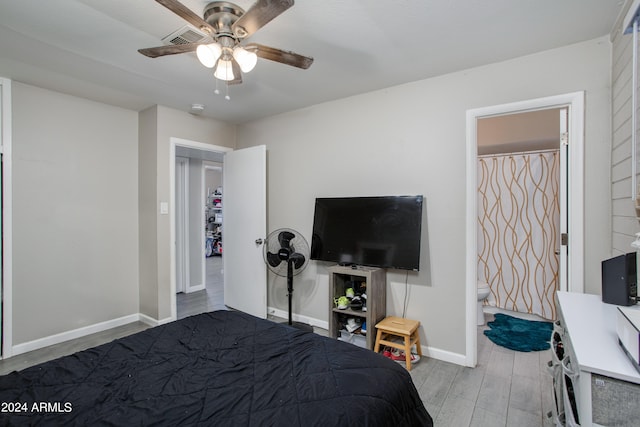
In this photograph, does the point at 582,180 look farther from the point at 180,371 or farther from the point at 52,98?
the point at 52,98

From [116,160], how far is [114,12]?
2007mm

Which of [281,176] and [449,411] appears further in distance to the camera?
[281,176]

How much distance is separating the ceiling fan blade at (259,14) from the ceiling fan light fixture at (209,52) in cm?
13

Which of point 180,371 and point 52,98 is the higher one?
point 52,98

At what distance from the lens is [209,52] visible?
1.61 m

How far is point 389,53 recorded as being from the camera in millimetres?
2166

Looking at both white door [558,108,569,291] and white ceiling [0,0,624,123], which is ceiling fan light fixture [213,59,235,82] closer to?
white ceiling [0,0,624,123]

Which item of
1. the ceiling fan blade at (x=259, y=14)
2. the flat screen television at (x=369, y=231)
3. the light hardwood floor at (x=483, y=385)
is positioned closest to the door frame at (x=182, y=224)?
the light hardwood floor at (x=483, y=385)

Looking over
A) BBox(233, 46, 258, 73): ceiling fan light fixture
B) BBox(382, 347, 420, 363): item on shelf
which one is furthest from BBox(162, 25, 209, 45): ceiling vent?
BBox(382, 347, 420, 363): item on shelf

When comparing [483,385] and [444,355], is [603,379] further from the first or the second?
[444,355]

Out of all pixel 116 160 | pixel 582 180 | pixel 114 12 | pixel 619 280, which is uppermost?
pixel 114 12

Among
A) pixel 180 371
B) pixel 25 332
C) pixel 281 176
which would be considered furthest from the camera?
pixel 281 176

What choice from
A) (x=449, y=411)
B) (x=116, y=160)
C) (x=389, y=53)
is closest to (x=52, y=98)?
(x=116, y=160)

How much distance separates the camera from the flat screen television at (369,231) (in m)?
2.56
